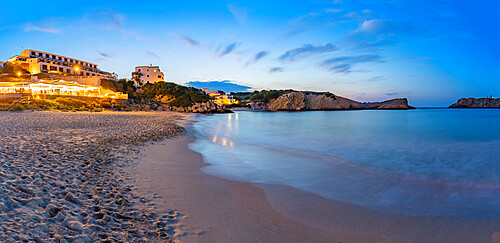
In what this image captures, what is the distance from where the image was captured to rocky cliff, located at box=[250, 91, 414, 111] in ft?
332

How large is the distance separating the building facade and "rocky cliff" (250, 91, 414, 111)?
67.1 m

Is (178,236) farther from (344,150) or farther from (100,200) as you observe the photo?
(344,150)

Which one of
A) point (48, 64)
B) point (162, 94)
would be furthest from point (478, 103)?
point (48, 64)

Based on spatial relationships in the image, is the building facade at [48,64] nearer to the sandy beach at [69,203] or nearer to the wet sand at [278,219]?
the sandy beach at [69,203]

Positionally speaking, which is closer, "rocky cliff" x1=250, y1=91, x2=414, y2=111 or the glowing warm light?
the glowing warm light

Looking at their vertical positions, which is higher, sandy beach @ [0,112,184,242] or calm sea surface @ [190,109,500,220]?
sandy beach @ [0,112,184,242]

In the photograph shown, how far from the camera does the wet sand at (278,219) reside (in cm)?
345

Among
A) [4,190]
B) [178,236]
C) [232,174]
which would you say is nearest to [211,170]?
[232,174]

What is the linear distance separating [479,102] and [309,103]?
11414 cm

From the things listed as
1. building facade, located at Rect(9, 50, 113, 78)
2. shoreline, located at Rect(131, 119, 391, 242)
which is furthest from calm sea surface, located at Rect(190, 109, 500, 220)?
building facade, located at Rect(9, 50, 113, 78)

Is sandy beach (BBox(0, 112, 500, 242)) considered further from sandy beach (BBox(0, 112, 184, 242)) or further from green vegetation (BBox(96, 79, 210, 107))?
green vegetation (BBox(96, 79, 210, 107))

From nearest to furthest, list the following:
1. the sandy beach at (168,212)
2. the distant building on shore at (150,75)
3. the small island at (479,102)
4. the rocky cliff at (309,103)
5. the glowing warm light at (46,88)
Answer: the sandy beach at (168,212) → the glowing warm light at (46,88) → the distant building on shore at (150,75) → the rocky cliff at (309,103) → the small island at (479,102)

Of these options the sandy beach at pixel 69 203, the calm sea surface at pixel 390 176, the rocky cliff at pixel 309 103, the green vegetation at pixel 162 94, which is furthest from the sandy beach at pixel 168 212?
the rocky cliff at pixel 309 103

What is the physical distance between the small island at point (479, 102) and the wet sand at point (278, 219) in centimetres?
18788
